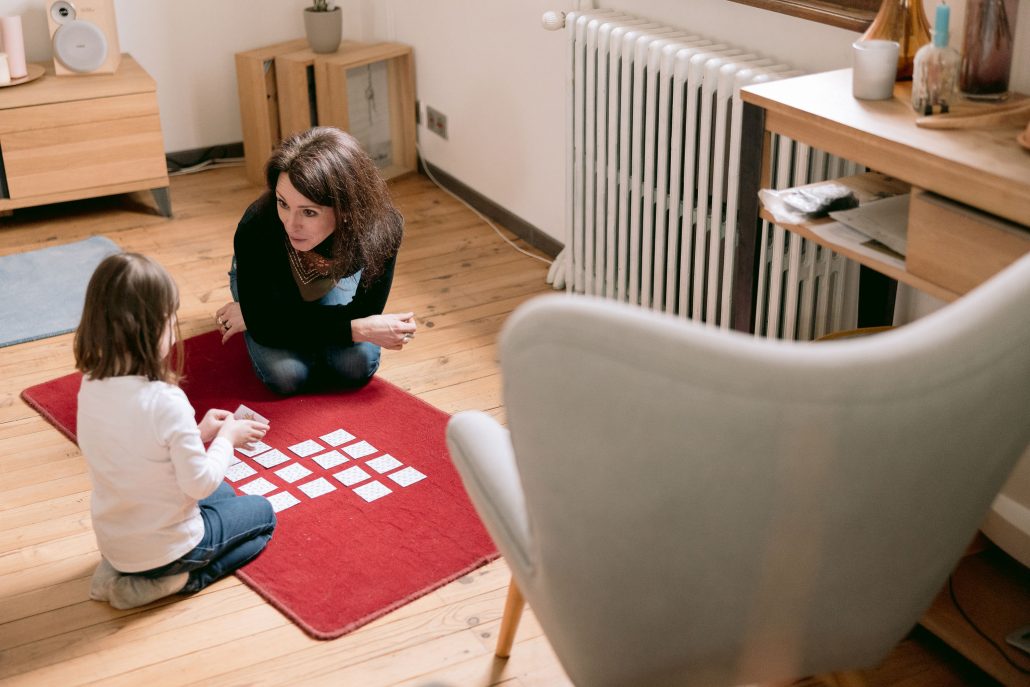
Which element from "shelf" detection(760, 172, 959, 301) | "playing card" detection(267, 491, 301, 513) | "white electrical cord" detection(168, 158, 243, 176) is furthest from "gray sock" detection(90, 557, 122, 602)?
"white electrical cord" detection(168, 158, 243, 176)

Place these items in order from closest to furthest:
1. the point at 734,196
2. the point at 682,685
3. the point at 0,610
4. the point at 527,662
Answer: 1. the point at 682,685
2. the point at 527,662
3. the point at 0,610
4. the point at 734,196

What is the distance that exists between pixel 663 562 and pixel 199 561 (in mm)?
1159

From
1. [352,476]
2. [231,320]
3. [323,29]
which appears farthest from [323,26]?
[352,476]

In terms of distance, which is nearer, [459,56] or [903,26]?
[903,26]

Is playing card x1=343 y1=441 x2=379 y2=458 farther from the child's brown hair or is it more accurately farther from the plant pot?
the plant pot

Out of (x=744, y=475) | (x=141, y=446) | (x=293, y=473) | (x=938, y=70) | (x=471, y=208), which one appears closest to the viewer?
(x=744, y=475)

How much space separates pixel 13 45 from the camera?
368 cm

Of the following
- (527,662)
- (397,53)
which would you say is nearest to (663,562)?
(527,662)

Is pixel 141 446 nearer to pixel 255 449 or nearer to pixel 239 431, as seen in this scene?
pixel 239 431

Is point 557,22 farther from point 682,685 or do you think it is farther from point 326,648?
point 682,685

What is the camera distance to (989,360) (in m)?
1.12

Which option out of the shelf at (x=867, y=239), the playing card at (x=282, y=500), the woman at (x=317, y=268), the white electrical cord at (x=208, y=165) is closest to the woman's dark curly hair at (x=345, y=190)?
the woman at (x=317, y=268)

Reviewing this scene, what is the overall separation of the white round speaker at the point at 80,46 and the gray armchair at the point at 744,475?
3.06 meters

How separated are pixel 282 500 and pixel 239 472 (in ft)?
0.53
